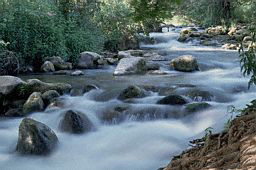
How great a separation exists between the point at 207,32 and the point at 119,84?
44.4 feet

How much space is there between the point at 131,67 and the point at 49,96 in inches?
150

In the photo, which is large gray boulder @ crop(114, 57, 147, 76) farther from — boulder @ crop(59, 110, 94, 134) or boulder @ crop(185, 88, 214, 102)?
boulder @ crop(59, 110, 94, 134)

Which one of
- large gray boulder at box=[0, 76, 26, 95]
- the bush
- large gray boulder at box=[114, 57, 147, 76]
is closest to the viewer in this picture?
large gray boulder at box=[0, 76, 26, 95]

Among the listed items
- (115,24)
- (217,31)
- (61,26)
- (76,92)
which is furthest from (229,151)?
(217,31)

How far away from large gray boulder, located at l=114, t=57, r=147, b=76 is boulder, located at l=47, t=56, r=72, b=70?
1.64m

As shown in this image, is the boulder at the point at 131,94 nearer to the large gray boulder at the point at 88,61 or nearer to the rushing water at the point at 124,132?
the rushing water at the point at 124,132

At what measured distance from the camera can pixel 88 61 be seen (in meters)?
12.7

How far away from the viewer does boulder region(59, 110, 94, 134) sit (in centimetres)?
661

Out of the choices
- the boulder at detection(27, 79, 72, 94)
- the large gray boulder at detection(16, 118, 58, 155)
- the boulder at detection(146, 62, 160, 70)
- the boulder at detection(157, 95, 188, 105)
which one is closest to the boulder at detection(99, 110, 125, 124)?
the boulder at detection(157, 95, 188, 105)

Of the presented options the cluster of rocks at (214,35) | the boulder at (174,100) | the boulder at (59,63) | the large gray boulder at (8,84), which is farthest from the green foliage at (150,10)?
the cluster of rocks at (214,35)

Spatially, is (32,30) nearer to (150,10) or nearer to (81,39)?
(81,39)

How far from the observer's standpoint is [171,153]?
567 centimetres

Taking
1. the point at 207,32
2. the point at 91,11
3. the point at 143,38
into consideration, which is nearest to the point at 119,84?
the point at 91,11

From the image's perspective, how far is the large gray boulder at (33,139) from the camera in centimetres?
568
